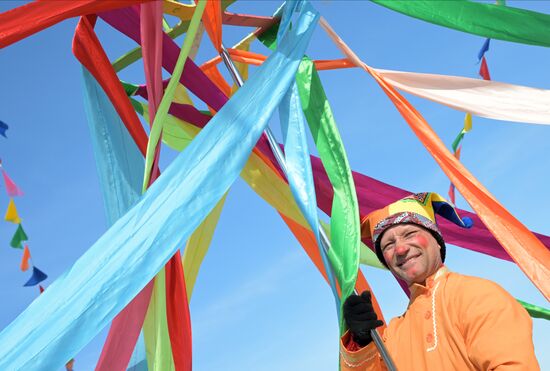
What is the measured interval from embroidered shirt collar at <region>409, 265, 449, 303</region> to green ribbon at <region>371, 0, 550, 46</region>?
→ 112 centimetres

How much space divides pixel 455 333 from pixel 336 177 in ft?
2.69

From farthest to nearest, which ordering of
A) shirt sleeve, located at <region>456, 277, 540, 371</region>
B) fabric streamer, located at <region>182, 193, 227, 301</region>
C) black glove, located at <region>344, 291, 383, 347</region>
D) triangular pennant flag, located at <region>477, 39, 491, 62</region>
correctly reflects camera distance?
1. triangular pennant flag, located at <region>477, 39, 491, 62</region>
2. fabric streamer, located at <region>182, 193, 227, 301</region>
3. black glove, located at <region>344, 291, 383, 347</region>
4. shirt sleeve, located at <region>456, 277, 540, 371</region>

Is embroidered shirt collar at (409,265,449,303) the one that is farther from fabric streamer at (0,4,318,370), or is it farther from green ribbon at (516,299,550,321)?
green ribbon at (516,299,550,321)

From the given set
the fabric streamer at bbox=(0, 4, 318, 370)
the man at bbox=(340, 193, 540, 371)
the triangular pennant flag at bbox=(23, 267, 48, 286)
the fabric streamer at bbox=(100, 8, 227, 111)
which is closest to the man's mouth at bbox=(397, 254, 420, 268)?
the man at bbox=(340, 193, 540, 371)

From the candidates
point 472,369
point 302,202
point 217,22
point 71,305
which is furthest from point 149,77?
point 472,369

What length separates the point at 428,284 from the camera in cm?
244

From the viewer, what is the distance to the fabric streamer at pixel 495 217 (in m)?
2.65

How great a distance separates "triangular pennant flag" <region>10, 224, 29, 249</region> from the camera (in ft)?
15.1

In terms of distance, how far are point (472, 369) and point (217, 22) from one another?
1.83 metres

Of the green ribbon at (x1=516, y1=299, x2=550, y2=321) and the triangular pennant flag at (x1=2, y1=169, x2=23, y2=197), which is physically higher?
the triangular pennant flag at (x1=2, y1=169, x2=23, y2=197)

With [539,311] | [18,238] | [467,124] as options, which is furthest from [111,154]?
[539,311]

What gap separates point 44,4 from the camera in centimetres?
280

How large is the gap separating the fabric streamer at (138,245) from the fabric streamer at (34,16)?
2.38 ft

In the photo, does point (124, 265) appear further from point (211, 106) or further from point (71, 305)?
point (211, 106)
